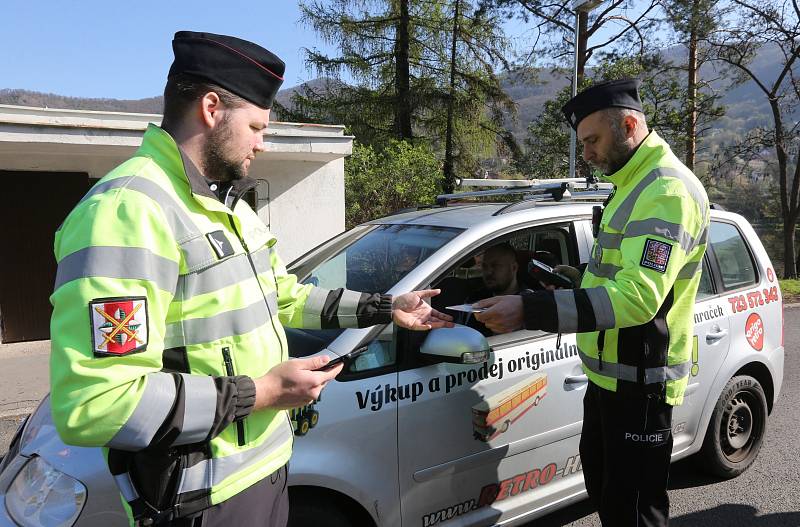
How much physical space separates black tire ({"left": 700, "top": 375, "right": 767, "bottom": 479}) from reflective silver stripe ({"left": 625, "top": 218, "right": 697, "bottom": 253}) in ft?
6.14

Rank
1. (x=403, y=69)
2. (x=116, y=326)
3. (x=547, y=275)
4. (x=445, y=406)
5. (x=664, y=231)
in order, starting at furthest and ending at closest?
1. (x=403, y=69)
2. (x=547, y=275)
3. (x=445, y=406)
4. (x=664, y=231)
5. (x=116, y=326)

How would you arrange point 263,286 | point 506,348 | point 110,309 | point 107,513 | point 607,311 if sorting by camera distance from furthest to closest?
point 506,348, point 607,311, point 107,513, point 263,286, point 110,309

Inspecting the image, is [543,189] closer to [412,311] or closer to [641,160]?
[641,160]

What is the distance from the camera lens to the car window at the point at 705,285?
3.33 m

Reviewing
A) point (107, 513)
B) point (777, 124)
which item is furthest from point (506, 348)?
point (777, 124)

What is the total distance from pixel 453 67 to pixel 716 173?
359 inches

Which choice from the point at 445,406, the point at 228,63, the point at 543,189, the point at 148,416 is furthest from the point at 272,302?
the point at 543,189

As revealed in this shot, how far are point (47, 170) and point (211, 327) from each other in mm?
8208

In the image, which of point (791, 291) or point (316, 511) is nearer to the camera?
point (316, 511)

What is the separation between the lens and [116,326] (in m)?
1.09

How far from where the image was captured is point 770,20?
16.2 m

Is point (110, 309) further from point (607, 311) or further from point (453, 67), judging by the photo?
point (453, 67)

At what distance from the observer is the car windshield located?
2660 millimetres

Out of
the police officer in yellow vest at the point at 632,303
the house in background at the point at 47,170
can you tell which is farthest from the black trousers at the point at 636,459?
the house in background at the point at 47,170
